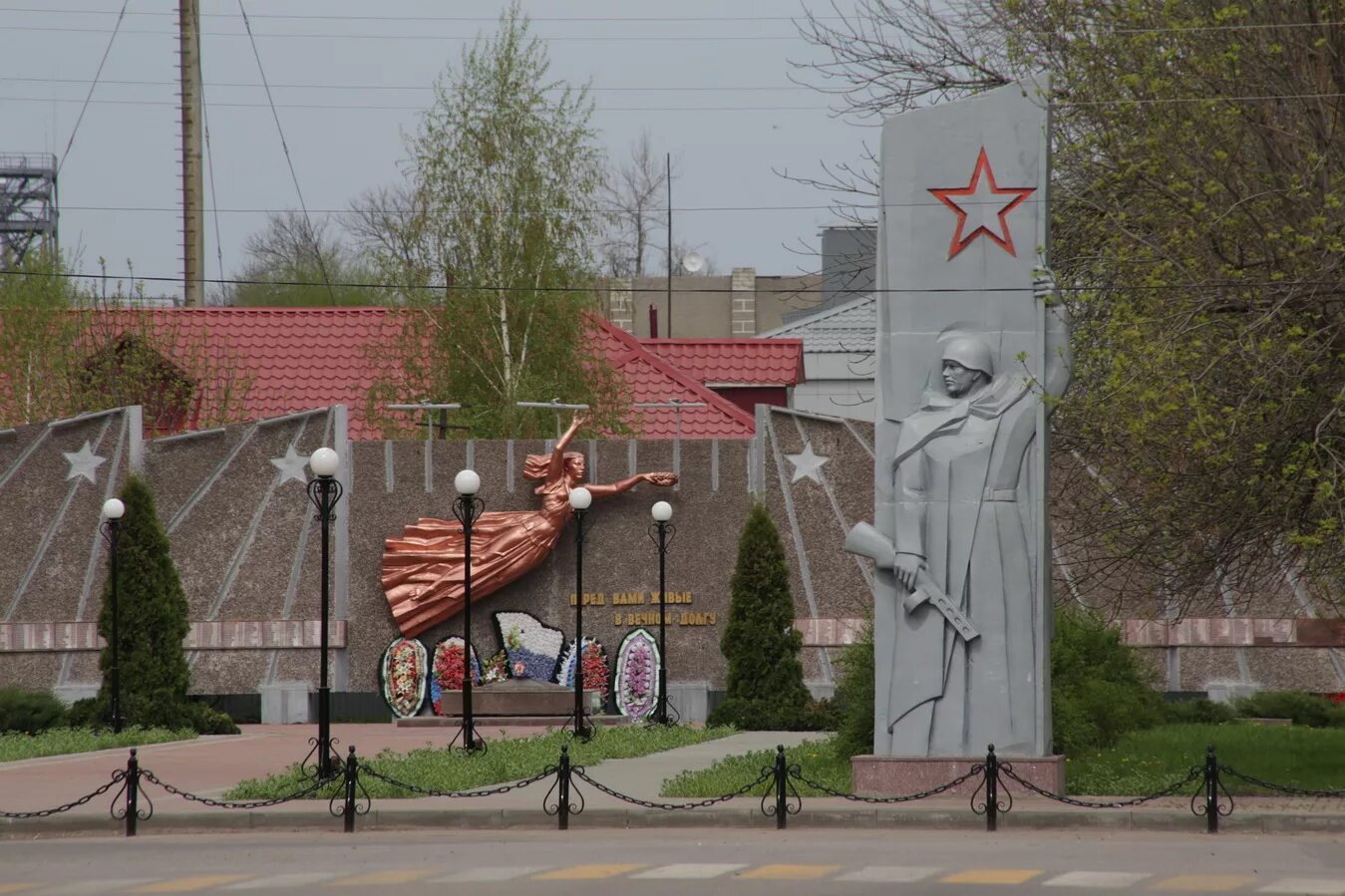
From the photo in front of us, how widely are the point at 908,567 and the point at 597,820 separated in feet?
12.2

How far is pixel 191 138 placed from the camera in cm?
4141

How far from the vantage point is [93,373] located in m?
35.9

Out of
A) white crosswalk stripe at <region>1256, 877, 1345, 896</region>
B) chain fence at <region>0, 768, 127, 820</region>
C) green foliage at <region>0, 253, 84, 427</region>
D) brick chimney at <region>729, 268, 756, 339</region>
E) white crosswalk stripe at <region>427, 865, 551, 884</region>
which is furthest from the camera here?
brick chimney at <region>729, 268, 756, 339</region>

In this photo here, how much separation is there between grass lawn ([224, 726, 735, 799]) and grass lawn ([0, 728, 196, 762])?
488 cm

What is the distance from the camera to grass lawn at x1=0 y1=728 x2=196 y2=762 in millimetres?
24016

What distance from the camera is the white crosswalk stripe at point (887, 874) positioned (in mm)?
12797

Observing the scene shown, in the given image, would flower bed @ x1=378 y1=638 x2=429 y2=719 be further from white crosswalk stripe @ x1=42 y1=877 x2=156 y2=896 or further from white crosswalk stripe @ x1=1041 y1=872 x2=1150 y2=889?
white crosswalk stripe @ x1=1041 y1=872 x2=1150 y2=889

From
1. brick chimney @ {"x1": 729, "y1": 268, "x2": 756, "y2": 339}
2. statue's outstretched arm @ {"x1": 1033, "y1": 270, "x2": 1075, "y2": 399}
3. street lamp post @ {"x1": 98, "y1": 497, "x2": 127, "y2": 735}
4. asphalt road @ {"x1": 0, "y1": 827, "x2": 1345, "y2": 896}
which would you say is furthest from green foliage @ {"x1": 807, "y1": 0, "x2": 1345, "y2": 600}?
brick chimney @ {"x1": 729, "y1": 268, "x2": 756, "y2": 339}

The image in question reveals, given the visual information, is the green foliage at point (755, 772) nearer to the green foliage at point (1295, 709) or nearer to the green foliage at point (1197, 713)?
the green foliage at point (1197, 713)

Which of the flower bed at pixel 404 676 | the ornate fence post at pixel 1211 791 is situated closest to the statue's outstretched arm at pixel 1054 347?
the ornate fence post at pixel 1211 791

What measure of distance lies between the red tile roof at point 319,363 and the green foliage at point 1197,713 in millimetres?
9760

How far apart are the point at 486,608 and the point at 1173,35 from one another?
1566 cm

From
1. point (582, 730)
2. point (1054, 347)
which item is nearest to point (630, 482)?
point (582, 730)

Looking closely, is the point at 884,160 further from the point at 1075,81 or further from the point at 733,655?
the point at 733,655
